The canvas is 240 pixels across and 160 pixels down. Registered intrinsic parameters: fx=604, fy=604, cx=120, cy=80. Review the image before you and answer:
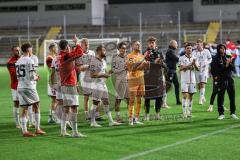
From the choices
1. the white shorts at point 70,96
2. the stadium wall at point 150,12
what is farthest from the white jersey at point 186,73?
the stadium wall at point 150,12

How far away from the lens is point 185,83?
15.3m

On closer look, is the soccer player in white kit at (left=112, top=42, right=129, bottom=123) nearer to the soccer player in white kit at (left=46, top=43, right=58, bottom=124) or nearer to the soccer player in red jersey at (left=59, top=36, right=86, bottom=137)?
the soccer player in white kit at (left=46, top=43, right=58, bottom=124)

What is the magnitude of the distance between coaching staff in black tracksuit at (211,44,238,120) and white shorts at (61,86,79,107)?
4.33 m

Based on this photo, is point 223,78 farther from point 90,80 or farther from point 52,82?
point 52,82

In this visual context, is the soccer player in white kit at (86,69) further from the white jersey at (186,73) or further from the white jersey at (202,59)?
the white jersey at (202,59)

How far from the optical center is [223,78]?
15.0 metres

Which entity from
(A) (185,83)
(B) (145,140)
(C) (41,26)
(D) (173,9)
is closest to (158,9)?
(D) (173,9)

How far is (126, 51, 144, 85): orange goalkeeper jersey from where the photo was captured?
14.0m

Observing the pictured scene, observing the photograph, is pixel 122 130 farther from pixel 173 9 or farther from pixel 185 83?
pixel 173 9

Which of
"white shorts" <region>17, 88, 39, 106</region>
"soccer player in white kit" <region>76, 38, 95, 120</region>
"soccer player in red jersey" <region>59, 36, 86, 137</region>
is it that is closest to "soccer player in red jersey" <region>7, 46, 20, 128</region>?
"white shorts" <region>17, 88, 39, 106</region>

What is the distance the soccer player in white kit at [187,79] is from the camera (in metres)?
15.2

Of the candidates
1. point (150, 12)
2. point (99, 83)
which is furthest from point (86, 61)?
point (150, 12)

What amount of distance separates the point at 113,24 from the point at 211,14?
30.3ft

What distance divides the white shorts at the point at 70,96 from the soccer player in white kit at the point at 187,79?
3.94 m
